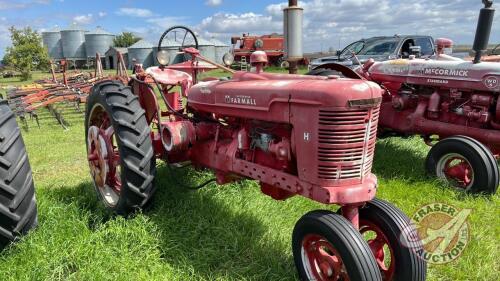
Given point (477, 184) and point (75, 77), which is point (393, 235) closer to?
point (477, 184)

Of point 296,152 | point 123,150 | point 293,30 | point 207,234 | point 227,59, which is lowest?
point 207,234

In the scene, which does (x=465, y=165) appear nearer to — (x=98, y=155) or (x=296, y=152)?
(x=296, y=152)

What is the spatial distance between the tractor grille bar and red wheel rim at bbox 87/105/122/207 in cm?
184

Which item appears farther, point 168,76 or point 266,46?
point 266,46

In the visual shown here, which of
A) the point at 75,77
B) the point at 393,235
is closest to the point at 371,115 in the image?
the point at 393,235

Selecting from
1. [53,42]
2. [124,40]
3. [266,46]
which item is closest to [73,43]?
[53,42]

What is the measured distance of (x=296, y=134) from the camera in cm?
247

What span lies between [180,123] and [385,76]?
3.15 m

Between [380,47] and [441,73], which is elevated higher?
[380,47]

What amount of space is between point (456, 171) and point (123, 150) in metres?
3.26

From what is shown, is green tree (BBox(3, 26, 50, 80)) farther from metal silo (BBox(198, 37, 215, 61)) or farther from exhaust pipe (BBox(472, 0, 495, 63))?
exhaust pipe (BBox(472, 0, 495, 63))

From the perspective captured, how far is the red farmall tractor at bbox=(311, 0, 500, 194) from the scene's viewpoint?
4051 millimetres

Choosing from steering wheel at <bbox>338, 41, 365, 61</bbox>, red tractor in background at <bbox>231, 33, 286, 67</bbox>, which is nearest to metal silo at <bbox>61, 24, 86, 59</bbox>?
red tractor in background at <bbox>231, 33, 286, 67</bbox>

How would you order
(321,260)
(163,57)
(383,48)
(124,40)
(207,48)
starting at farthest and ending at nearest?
(124,40), (207,48), (383,48), (163,57), (321,260)
